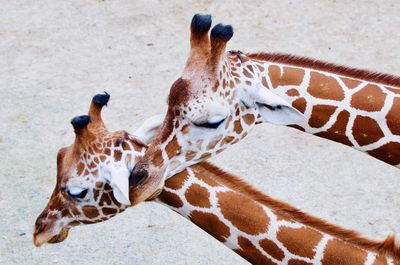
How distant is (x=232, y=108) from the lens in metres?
3.97

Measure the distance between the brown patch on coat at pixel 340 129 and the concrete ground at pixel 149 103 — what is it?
1.70m

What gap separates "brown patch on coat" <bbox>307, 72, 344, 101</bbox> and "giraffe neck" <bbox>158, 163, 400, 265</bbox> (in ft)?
2.21

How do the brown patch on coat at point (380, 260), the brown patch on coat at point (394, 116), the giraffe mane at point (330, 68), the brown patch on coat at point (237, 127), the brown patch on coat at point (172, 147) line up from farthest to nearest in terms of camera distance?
the giraffe mane at point (330, 68)
the brown patch on coat at point (394, 116)
the brown patch on coat at point (237, 127)
the brown patch on coat at point (172, 147)
the brown patch on coat at point (380, 260)

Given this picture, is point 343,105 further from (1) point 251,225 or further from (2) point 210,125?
(1) point 251,225

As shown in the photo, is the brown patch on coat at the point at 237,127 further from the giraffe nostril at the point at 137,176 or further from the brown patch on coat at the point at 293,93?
the giraffe nostril at the point at 137,176

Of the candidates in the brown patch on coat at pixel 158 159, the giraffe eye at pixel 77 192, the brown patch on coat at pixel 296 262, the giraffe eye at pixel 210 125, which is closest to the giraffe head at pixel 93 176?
the giraffe eye at pixel 77 192

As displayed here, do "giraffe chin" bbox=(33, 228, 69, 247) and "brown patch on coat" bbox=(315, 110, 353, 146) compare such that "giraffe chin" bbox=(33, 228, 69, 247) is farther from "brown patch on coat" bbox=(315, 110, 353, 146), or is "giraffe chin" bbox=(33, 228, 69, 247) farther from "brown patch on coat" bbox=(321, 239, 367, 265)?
"brown patch on coat" bbox=(315, 110, 353, 146)

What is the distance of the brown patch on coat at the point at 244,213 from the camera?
3.78m

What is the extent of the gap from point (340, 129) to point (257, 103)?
0.54m

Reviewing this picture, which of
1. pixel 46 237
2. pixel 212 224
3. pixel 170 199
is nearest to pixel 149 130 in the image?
pixel 170 199

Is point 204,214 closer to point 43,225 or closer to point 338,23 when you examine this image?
point 43,225

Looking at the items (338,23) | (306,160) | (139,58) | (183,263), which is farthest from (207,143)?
(338,23)

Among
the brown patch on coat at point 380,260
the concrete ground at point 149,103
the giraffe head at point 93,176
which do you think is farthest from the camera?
the concrete ground at point 149,103

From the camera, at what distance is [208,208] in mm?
3891
